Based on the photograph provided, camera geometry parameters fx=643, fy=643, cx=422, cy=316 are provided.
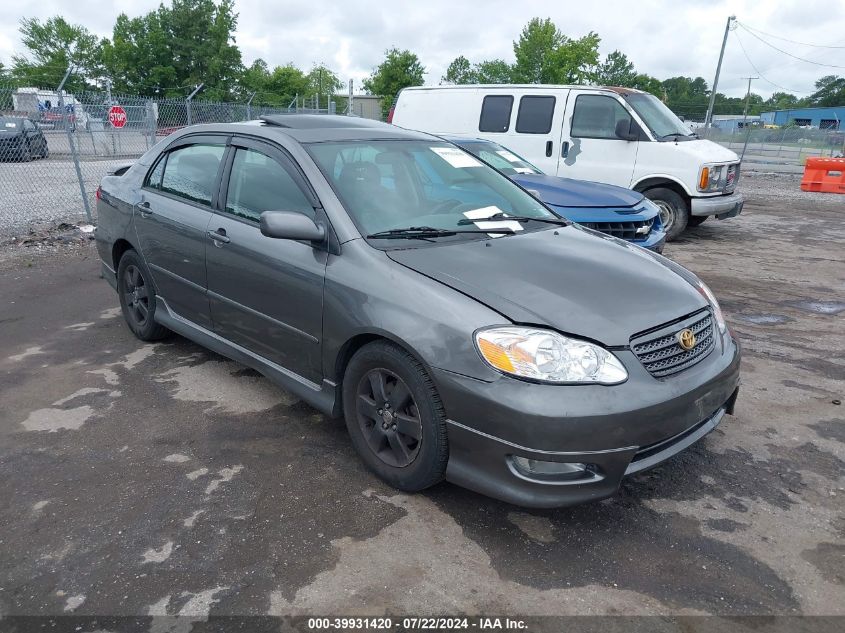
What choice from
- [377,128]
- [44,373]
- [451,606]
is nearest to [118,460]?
[44,373]

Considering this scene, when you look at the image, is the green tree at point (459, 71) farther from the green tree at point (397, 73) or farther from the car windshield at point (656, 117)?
the car windshield at point (656, 117)

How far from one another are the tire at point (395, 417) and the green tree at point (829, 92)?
112025 mm

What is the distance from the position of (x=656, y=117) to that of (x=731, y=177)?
1.48 m

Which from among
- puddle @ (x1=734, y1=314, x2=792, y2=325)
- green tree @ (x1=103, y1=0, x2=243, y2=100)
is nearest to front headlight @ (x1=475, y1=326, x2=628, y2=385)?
puddle @ (x1=734, y1=314, x2=792, y2=325)

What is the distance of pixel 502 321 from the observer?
8.55 feet

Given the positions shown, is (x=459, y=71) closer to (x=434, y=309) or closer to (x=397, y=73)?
(x=397, y=73)

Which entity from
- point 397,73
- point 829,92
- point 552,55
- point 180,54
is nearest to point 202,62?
point 180,54

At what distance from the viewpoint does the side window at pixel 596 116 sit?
30.1ft

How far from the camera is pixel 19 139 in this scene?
533 inches

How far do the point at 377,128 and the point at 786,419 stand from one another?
3.05 m

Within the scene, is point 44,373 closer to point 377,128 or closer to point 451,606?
point 377,128

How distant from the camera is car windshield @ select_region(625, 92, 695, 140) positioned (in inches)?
360

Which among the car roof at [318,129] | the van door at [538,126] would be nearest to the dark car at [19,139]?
the van door at [538,126]

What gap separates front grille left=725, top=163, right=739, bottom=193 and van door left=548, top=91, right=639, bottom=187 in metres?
1.49
